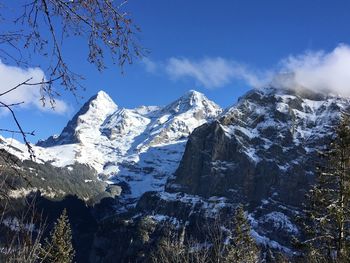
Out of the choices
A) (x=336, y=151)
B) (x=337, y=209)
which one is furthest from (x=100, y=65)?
(x=336, y=151)

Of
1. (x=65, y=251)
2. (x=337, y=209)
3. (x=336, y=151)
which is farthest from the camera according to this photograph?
(x=65, y=251)

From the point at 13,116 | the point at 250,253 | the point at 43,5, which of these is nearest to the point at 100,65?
the point at 43,5

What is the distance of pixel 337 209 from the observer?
Answer: 2516 centimetres

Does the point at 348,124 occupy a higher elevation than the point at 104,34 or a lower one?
higher

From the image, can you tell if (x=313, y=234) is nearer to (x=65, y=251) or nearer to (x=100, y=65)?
(x=100, y=65)

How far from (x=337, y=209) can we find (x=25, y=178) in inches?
899

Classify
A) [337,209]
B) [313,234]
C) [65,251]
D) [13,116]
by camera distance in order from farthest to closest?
[65,251], [313,234], [337,209], [13,116]

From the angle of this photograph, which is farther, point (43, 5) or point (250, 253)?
point (250, 253)

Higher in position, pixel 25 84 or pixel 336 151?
pixel 336 151

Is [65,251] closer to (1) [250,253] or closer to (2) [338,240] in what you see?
(1) [250,253]

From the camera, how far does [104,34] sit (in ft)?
15.0

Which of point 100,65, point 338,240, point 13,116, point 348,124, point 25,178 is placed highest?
point 348,124

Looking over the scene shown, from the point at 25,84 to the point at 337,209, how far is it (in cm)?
2302

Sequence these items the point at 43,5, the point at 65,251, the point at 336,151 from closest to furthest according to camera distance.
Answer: the point at 43,5 < the point at 336,151 < the point at 65,251
